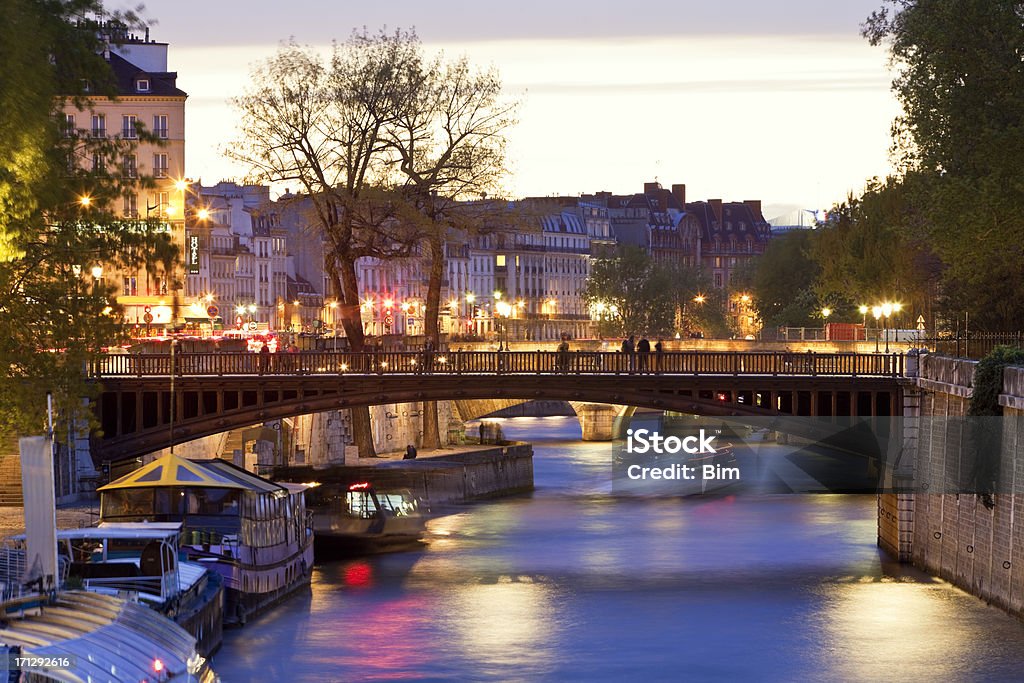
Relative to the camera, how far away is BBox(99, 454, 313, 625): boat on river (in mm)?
50312

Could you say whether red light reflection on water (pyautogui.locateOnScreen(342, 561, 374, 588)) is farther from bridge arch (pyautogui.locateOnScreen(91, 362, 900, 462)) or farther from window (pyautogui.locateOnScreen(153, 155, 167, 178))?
window (pyautogui.locateOnScreen(153, 155, 167, 178))

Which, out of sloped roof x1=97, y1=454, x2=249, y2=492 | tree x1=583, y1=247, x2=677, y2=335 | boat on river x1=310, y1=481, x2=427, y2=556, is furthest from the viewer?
tree x1=583, y1=247, x2=677, y2=335

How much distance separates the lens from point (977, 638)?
46594 mm

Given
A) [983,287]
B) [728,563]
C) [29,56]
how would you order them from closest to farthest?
1. [29,56]
2. [728,563]
3. [983,287]

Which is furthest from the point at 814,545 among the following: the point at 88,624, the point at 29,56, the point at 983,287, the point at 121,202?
the point at 121,202

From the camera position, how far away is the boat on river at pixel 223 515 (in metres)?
50.3

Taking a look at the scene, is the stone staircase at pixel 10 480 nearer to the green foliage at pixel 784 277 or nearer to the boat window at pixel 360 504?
the boat window at pixel 360 504

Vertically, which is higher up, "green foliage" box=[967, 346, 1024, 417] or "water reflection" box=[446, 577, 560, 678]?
"green foliage" box=[967, 346, 1024, 417]

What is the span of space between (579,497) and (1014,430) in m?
38.3

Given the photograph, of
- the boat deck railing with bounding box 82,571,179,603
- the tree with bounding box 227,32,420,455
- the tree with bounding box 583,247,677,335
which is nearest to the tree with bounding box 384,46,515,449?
the tree with bounding box 227,32,420,455

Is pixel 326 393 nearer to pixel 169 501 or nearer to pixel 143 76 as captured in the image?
pixel 169 501

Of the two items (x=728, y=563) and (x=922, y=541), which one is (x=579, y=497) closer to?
(x=728, y=563)

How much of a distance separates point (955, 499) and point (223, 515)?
17.0 metres

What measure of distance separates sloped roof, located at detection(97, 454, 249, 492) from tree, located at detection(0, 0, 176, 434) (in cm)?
603
